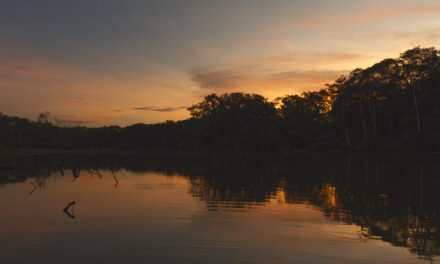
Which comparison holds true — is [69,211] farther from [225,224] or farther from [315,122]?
[315,122]

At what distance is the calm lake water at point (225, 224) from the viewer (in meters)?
13.0

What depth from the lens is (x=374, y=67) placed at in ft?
275

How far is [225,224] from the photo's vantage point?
17.9 metres

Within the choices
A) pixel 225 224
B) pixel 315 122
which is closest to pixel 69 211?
pixel 225 224

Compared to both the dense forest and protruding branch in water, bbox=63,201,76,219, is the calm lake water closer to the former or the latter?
protruding branch in water, bbox=63,201,76,219

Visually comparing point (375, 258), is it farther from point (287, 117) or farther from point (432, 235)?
point (287, 117)

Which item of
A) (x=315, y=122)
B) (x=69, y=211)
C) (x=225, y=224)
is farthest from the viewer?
(x=315, y=122)

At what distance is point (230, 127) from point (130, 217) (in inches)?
4623

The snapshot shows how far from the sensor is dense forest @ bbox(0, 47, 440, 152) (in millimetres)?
73938

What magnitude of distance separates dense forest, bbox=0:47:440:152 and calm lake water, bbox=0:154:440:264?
48.0 meters

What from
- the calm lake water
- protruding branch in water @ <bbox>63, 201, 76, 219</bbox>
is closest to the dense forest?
the calm lake water

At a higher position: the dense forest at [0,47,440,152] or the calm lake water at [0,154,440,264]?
the dense forest at [0,47,440,152]

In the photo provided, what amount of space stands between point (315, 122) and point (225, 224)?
10123 centimetres

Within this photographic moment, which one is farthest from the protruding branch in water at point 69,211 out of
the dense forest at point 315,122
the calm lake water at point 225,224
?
the dense forest at point 315,122
